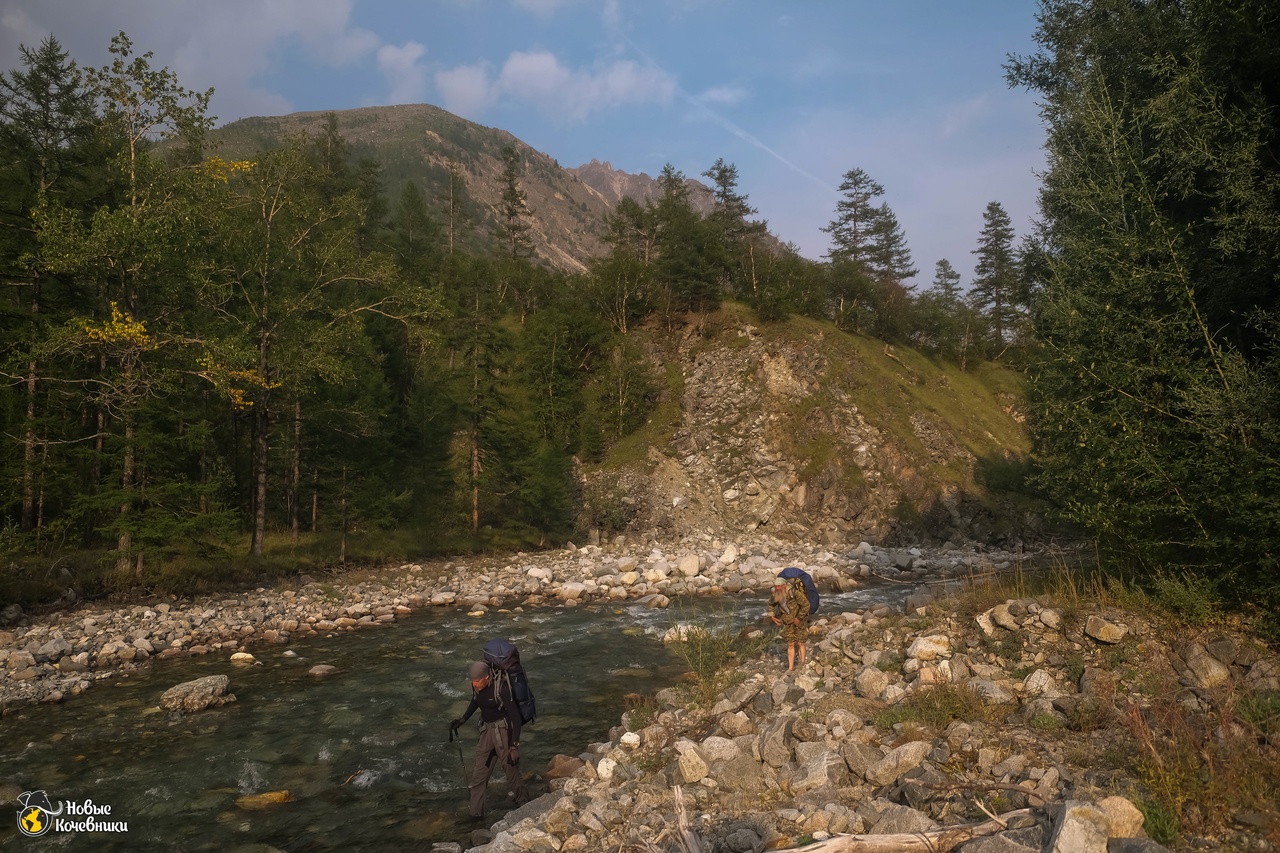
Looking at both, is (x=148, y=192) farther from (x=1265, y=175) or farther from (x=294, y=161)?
(x=1265, y=175)

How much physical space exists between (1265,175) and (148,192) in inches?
994

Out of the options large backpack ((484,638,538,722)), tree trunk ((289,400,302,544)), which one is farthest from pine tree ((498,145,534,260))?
large backpack ((484,638,538,722))

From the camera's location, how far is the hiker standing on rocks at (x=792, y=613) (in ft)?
36.6

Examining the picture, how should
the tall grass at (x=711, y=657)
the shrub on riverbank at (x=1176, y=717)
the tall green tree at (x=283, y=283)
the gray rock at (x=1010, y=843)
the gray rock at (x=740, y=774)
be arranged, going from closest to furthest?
the gray rock at (x=1010, y=843) < the shrub on riverbank at (x=1176, y=717) < the gray rock at (x=740, y=774) < the tall grass at (x=711, y=657) < the tall green tree at (x=283, y=283)

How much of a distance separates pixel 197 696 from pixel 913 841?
12.4 meters

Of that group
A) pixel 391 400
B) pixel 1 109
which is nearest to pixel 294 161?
pixel 1 109

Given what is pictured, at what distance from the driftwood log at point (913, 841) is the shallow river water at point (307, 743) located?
4.80 m

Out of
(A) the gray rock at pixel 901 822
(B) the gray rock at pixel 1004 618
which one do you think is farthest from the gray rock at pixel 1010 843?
(B) the gray rock at pixel 1004 618

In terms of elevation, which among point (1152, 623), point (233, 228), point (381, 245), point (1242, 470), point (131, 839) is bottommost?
point (131, 839)

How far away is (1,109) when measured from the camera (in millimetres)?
19562

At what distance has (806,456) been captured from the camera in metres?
38.6

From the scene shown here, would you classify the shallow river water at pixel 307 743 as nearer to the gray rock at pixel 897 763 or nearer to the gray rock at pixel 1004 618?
the gray rock at pixel 897 763

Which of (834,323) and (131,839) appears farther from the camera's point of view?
(834,323)

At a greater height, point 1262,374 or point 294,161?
point 294,161
